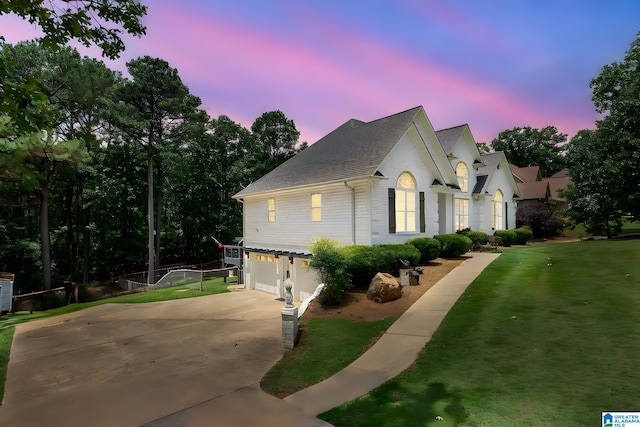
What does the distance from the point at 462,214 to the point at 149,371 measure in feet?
71.9

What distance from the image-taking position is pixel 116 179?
32.1m

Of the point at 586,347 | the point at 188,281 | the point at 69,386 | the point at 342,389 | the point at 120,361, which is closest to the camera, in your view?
the point at 342,389

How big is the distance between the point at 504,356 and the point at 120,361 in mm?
8810

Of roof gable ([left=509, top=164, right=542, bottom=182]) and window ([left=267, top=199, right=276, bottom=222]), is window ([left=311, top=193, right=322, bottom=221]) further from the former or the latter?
roof gable ([left=509, top=164, right=542, bottom=182])

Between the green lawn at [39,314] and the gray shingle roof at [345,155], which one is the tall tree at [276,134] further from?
the green lawn at [39,314]

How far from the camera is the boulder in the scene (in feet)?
37.4

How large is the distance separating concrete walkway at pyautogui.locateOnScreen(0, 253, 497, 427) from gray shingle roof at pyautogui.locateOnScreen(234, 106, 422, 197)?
257 inches

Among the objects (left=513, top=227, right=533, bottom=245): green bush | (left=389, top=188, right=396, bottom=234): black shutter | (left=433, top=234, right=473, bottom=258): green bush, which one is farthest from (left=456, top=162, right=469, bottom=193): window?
(left=389, top=188, right=396, bottom=234): black shutter

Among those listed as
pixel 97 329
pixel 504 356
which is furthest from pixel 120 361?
pixel 504 356

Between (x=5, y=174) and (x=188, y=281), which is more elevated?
(x=5, y=174)

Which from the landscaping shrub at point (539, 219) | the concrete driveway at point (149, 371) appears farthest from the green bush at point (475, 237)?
the concrete driveway at point (149, 371)

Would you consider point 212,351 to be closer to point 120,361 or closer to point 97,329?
point 120,361

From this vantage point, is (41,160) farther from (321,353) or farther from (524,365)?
(524,365)

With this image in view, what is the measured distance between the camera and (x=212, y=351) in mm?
8844
